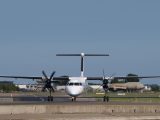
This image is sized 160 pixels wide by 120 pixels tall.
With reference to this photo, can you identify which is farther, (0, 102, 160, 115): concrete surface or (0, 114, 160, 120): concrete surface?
(0, 102, 160, 115): concrete surface

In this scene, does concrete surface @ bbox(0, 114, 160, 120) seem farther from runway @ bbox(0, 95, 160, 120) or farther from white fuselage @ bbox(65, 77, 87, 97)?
white fuselage @ bbox(65, 77, 87, 97)

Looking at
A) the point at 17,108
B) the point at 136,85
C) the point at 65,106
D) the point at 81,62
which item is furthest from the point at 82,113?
the point at 136,85

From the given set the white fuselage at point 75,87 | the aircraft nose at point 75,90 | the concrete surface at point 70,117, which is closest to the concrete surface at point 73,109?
the concrete surface at point 70,117

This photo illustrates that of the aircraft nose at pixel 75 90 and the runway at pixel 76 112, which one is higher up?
the aircraft nose at pixel 75 90

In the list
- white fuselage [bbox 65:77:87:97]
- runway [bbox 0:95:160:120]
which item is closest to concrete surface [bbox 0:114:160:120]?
runway [bbox 0:95:160:120]

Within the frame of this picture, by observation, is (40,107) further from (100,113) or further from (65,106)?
(100,113)

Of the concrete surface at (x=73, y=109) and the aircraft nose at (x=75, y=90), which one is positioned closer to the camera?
the concrete surface at (x=73, y=109)

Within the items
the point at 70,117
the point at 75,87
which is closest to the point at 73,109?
the point at 70,117

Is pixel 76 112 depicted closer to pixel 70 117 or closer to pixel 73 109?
pixel 73 109

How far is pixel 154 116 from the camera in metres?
45.6

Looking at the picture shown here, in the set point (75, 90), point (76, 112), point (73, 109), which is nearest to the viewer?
point (76, 112)

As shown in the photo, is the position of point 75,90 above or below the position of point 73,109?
above

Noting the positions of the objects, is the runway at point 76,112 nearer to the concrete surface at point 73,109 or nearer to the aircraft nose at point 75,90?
the concrete surface at point 73,109

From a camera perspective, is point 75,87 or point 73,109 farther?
point 75,87
